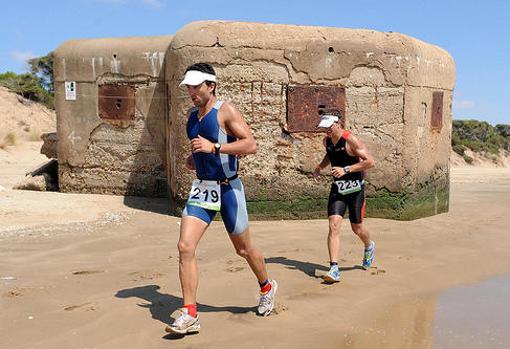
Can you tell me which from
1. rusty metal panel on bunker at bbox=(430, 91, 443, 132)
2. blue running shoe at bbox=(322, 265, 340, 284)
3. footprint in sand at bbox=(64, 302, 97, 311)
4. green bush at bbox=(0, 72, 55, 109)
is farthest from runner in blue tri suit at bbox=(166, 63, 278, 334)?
green bush at bbox=(0, 72, 55, 109)

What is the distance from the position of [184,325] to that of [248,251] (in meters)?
0.74

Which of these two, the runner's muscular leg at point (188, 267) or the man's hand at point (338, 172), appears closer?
the runner's muscular leg at point (188, 267)

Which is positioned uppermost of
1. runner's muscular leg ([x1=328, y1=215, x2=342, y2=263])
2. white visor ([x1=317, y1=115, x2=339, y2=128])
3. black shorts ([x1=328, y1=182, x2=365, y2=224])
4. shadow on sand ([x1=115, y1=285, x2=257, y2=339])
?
white visor ([x1=317, y1=115, x2=339, y2=128])

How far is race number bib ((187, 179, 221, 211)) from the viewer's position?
389 cm

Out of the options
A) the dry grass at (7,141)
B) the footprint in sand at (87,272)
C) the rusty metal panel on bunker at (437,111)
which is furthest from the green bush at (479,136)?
the footprint in sand at (87,272)

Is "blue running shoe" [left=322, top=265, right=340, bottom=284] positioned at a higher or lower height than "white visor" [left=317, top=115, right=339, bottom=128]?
lower

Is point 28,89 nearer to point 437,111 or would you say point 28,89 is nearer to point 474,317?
point 437,111

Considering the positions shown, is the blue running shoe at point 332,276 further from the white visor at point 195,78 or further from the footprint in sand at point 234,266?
the white visor at point 195,78

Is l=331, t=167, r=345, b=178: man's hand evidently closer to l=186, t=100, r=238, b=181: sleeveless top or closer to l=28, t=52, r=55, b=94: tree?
l=186, t=100, r=238, b=181: sleeveless top

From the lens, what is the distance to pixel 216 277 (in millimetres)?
5230

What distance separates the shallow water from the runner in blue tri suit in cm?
152

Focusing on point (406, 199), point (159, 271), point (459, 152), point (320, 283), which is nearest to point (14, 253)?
point (159, 271)

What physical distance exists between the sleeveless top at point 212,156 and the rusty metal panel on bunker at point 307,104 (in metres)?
4.11

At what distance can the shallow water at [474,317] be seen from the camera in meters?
3.73
